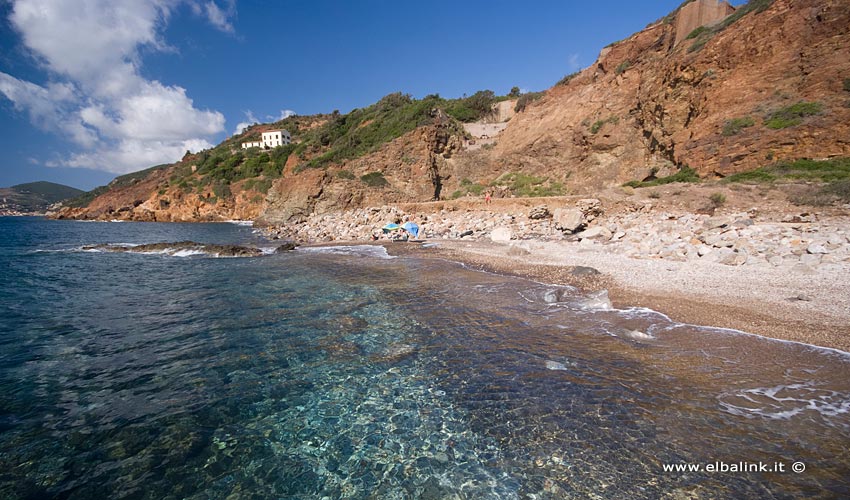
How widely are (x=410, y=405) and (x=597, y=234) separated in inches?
468

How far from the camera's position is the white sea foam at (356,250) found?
50.2 ft

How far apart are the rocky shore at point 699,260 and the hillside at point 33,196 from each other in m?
139

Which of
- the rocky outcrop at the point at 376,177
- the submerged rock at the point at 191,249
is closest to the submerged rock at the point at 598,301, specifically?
the submerged rock at the point at 191,249

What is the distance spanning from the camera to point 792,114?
1488cm

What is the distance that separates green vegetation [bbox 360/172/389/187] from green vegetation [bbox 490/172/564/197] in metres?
9.65

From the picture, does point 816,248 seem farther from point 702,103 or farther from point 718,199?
point 702,103

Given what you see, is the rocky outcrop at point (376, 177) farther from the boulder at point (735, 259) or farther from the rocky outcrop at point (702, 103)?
the boulder at point (735, 259)

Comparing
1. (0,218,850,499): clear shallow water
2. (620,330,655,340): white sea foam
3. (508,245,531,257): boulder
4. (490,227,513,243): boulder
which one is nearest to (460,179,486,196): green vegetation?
(490,227,513,243): boulder

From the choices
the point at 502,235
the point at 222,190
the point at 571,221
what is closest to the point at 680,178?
the point at 571,221

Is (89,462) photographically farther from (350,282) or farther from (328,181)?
(328,181)

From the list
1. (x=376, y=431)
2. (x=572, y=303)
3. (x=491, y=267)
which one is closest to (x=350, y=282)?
(x=491, y=267)

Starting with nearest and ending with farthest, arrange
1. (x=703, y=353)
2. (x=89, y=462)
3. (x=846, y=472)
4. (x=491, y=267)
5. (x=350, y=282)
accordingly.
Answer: (x=846, y=472) < (x=89, y=462) < (x=703, y=353) < (x=350, y=282) < (x=491, y=267)

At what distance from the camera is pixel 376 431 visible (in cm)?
369

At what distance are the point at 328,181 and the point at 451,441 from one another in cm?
3046
